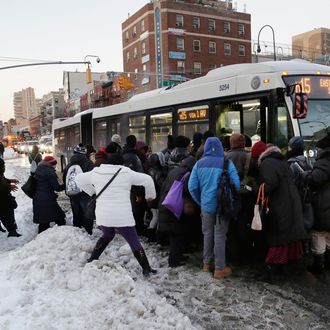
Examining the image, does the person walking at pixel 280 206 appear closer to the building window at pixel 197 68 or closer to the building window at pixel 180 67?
the building window at pixel 180 67

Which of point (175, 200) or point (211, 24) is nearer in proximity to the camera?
point (175, 200)

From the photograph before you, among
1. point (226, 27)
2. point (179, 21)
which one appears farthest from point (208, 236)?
point (226, 27)

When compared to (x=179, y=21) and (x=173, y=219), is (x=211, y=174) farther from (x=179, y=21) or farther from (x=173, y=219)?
(x=179, y=21)

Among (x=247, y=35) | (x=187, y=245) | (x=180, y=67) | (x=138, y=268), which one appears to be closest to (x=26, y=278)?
(x=138, y=268)

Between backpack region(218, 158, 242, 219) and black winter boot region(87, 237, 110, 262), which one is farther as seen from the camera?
black winter boot region(87, 237, 110, 262)

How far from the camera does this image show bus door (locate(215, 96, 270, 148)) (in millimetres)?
8078

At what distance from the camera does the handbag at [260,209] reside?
5359 millimetres

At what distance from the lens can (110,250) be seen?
7008 mm

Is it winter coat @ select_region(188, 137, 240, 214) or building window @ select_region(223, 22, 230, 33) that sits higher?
building window @ select_region(223, 22, 230, 33)

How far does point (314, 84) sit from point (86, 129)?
1142cm

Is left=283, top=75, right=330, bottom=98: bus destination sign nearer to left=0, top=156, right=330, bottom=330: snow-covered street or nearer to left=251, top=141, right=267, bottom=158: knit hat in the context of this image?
left=251, top=141, right=267, bottom=158: knit hat

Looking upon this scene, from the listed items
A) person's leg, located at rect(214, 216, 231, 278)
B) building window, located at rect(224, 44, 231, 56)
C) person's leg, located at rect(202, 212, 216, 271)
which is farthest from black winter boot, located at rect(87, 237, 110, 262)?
building window, located at rect(224, 44, 231, 56)

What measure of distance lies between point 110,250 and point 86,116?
11695 millimetres

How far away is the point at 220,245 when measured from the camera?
575 centimetres
